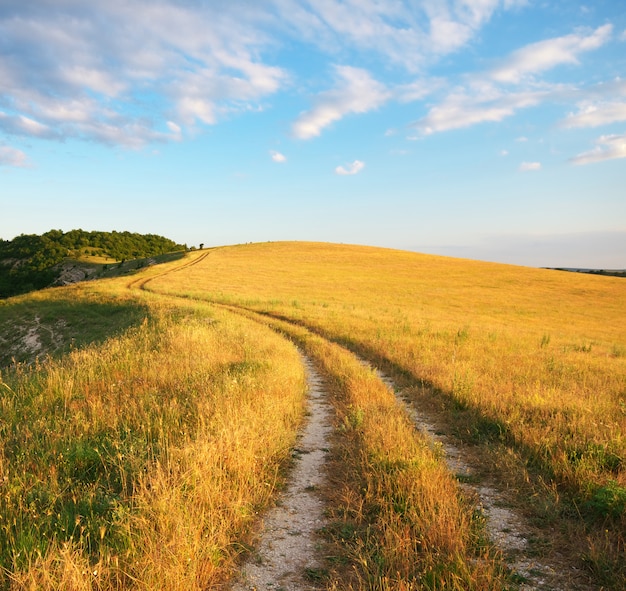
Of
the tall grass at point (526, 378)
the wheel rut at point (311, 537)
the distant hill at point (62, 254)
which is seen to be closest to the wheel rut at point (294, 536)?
the wheel rut at point (311, 537)

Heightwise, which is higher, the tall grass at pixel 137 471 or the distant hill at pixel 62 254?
the distant hill at pixel 62 254

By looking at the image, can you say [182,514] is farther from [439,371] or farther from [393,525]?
[439,371]

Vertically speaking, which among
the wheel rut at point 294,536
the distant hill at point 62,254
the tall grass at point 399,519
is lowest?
the wheel rut at point 294,536

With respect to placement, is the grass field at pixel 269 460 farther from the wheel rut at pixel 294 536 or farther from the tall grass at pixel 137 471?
the wheel rut at pixel 294 536

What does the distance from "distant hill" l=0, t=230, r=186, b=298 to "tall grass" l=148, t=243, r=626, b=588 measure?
57.3m

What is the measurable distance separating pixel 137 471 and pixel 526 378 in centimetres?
1056

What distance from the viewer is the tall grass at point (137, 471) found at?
3.65 m

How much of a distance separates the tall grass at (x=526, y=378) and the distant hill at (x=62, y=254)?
5734 centimetres

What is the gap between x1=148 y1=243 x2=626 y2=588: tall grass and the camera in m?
5.14

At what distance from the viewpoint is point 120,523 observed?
3.91 m

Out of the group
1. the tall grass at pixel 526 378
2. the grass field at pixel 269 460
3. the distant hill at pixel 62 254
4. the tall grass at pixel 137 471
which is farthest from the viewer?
the distant hill at pixel 62 254

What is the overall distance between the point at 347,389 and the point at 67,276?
97.9 m

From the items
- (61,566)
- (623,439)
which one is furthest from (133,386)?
(623,439)

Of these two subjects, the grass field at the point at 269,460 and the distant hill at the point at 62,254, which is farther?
the distant hill at the point at 62,254
